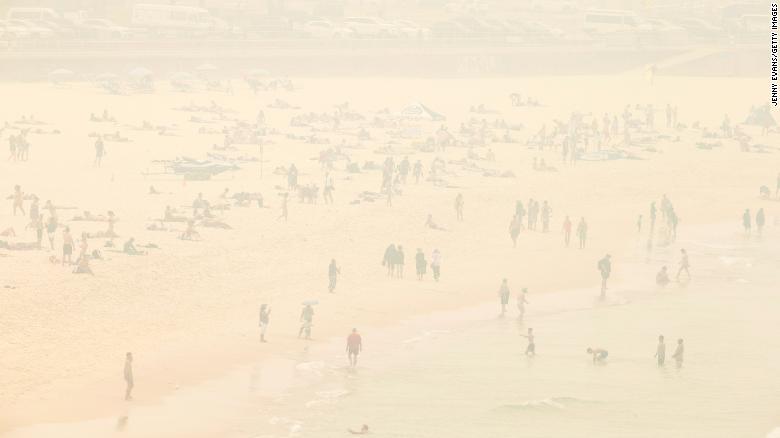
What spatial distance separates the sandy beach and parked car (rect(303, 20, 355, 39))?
23.9m

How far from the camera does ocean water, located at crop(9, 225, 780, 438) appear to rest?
34.3 meters

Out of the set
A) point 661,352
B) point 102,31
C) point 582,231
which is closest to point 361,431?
point 661,352

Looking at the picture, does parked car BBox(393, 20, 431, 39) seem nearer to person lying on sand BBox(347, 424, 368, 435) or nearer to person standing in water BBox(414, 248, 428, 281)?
person standing in water BBox(414, 248, 428, 281)

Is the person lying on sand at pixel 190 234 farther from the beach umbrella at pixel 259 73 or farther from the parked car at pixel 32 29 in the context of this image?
the parked car at pixel 32 29

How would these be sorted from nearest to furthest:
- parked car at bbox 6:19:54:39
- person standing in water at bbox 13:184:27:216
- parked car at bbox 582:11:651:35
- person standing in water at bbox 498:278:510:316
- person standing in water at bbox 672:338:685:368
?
person standing in water at bbox 672:338:685:368 < person standing in water at bbox 498:278:510:316 < person standing in water at bbox 13:184:27:216 < parked car at bbox 6:19:54:39 < parked car at bbox 582:11:651:35

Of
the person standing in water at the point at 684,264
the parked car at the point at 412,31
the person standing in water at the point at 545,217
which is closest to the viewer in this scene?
the person standing in water at the point at 684,264

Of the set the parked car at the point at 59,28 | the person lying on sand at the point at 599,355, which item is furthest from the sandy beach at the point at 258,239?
the parked car at the point at 59,28

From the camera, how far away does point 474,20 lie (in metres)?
126

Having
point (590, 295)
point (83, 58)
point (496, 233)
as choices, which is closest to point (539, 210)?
point (496, 233)

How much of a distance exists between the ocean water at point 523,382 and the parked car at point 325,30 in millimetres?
70407

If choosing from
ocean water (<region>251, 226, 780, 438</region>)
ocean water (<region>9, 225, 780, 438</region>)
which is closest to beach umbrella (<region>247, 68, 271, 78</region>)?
ocean water (<region>251, 226, 780, 438</region>)

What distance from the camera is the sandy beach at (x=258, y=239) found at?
37.4 meters

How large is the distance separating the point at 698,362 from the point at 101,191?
24.9 m

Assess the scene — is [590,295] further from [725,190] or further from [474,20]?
[474,20]
